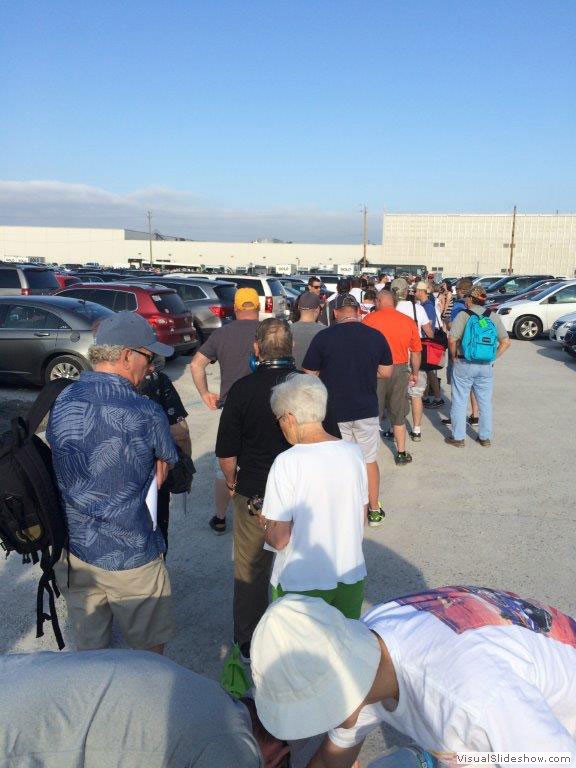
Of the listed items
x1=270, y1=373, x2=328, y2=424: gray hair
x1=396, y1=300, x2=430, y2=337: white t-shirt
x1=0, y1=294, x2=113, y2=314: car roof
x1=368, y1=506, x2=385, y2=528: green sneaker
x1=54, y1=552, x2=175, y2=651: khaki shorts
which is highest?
x1=270, y1=373, x2=328, y2=424: gray hair

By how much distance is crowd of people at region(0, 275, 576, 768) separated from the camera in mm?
1359

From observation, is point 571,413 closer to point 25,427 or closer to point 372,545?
point 372,545

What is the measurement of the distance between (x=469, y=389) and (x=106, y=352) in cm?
522

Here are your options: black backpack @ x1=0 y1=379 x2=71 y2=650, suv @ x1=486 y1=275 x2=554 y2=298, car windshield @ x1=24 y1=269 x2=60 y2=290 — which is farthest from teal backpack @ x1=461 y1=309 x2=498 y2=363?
suv @ x1=486 y1=275 x2=554 y2=298

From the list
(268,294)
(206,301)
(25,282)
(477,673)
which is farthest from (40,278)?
(477,673)

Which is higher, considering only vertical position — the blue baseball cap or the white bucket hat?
the blue baseball cap

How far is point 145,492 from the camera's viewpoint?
8.73 feet

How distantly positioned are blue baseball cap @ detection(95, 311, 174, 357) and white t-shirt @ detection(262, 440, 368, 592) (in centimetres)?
84

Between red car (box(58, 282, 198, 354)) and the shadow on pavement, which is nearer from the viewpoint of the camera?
red car (box(58, 282, 198, 354))

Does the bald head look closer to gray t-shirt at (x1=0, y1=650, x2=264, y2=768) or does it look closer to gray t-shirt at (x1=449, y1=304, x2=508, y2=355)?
gray t-shirt at (x1=449, y1=304, x2=508, y2=355)

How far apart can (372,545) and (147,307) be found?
29.3ft

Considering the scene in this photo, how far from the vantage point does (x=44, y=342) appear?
9656 millimetres

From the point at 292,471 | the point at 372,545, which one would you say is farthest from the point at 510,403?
the point at 292,471

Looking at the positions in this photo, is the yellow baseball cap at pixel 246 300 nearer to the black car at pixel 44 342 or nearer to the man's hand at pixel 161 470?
the man's hand at pixel 161 470
